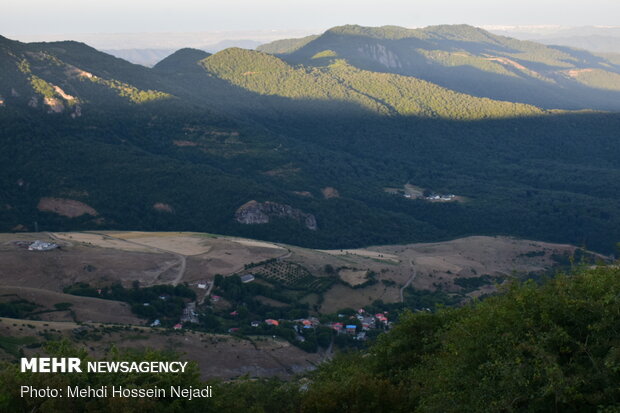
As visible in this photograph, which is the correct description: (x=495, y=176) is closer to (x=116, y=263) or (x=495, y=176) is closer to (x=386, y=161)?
(x=386, y=161)

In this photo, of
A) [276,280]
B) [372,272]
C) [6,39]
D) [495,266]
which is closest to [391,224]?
[495,266]

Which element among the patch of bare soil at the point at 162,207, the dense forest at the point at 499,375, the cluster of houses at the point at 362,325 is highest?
the dense forest at the point at 499,375

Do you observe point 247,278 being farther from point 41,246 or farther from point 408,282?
point 41,246

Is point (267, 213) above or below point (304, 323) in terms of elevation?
above

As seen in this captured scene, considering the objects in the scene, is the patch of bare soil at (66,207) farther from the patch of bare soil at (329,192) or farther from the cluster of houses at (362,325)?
the cluster of houses at (362,325)

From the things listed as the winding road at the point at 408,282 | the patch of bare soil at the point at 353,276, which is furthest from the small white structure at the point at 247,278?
the winding road at the point at 408,282

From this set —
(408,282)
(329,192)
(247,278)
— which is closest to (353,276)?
(408,282)
